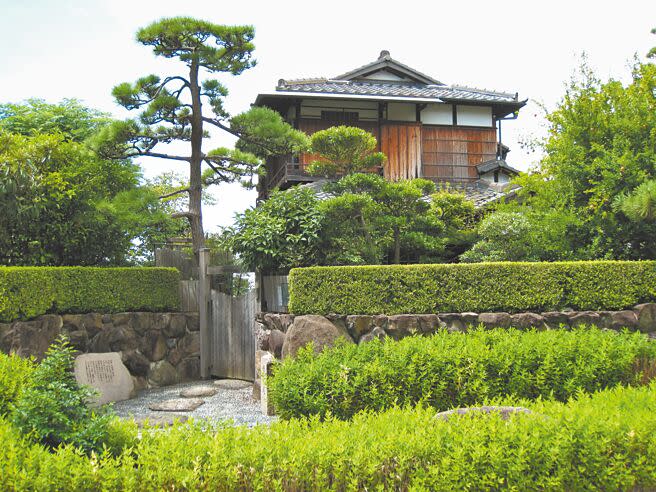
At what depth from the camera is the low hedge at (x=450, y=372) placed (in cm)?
665

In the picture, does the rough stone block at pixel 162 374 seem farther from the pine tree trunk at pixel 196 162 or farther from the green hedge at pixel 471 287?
the green hedge at pixel 471 287

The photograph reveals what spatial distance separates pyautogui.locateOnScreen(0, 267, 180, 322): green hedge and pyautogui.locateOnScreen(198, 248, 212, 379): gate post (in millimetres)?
593

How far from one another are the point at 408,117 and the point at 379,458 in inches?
688

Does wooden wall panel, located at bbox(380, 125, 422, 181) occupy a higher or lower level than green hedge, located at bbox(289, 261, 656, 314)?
higher

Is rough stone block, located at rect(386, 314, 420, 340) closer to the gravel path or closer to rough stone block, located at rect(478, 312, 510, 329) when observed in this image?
rough stone block, located at rect(478, 312, 510, 329)

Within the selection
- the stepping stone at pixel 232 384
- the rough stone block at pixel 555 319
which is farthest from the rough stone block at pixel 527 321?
the stepping stone at pixel 232 384

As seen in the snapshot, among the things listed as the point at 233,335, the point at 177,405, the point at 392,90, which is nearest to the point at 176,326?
the point at 233,335

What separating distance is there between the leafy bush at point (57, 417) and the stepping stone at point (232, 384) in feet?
24.6

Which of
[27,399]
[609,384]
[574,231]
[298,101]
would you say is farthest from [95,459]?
[298,101]

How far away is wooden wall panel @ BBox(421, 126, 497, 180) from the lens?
67.0ft

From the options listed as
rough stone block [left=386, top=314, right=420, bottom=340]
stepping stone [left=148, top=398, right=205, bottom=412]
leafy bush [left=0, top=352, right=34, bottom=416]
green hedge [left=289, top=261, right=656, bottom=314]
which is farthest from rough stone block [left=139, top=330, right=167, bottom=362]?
leafy bush [left=0, top=352, right=34, bottom=416]

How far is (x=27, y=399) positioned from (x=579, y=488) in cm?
418

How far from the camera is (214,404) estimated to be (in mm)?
10352

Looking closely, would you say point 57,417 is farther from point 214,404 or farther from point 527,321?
point 527,321
